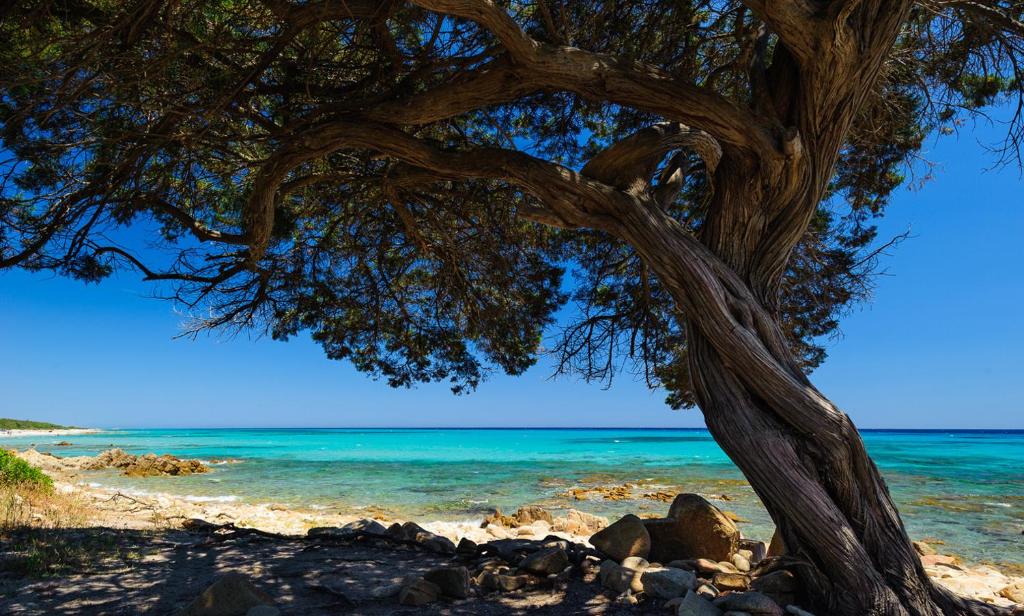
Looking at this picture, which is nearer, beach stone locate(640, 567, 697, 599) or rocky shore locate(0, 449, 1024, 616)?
rocky shore locate(0, 449, 1024, 616)

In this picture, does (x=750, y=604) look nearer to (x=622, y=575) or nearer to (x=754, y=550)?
(x=622, y=575)

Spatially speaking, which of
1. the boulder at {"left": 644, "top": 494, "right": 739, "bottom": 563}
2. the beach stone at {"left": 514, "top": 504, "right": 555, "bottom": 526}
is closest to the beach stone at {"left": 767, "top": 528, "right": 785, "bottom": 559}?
the boulder at {"left": 644, "top": 494, "right": 739, "bottom": 563}

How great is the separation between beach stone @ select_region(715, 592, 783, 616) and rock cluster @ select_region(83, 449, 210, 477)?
18036mm

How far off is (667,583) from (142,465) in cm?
1867

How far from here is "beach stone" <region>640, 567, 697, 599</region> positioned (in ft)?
10.1

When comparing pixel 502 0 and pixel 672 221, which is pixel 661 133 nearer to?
pixel 672 221

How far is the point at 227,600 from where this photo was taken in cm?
274

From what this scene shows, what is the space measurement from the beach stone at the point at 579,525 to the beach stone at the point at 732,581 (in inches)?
210

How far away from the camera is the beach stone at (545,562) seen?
3.53 m

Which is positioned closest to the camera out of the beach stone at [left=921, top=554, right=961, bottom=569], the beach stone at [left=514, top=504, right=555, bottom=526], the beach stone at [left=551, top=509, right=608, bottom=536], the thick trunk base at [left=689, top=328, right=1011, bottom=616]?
the thick trunk base at [left=689, top=328, right=1011, bottom=616]

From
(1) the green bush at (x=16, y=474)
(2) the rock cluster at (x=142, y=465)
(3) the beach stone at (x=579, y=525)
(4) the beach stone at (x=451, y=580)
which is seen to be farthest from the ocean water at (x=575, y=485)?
(4) the beach stone at (x=451, y=580)

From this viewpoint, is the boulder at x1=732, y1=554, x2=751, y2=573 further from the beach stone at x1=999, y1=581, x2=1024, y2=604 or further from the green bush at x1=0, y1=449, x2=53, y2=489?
the green bush at x1=0, y1=449, x2=53, y2=489

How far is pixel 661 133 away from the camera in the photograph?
12.2ft

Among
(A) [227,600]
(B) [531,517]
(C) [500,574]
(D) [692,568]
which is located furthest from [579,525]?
(A) [227,600]
